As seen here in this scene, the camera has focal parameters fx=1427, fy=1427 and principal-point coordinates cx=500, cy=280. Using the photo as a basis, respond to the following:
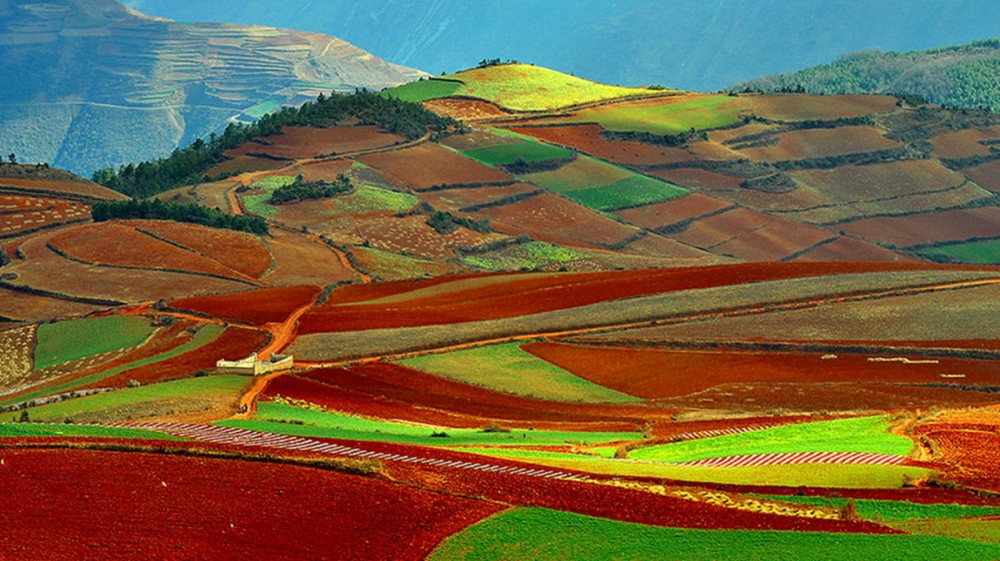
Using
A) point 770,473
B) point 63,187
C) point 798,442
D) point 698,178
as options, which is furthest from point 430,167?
point 770,473

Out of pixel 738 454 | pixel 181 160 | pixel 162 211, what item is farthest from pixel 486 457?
pixel 181 160

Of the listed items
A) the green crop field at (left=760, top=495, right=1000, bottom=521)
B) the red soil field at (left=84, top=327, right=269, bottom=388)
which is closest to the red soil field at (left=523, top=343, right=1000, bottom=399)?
the red soil field at (left=84, top=327, right=269, bottom=388)

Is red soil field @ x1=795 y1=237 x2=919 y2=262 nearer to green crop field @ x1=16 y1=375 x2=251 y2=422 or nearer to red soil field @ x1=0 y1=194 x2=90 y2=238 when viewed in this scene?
red soil field @ x1=0 y1=194 x2=90 y2=238

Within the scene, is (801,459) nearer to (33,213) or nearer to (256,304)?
(256,304)

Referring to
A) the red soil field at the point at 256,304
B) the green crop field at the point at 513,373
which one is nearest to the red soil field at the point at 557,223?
the red soil field at the point at 256,304

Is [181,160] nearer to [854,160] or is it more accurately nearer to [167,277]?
[167,277]

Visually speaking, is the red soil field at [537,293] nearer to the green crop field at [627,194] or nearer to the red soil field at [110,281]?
the red soil field at [110,281]
